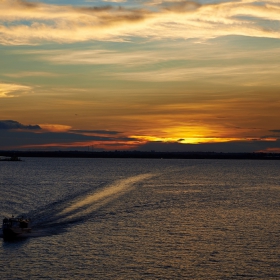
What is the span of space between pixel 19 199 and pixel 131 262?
62.7m

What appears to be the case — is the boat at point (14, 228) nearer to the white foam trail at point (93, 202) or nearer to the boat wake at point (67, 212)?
the boat wake at point (67, 212)

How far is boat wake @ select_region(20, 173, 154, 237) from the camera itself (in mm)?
70562

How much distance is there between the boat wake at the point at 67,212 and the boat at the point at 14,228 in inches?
56.4

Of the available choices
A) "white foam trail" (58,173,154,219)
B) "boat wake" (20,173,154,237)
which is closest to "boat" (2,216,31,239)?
"boat wake" (20,173,154,237)

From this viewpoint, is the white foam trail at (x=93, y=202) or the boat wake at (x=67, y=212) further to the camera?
the white foam trail at (x=93, y=202)

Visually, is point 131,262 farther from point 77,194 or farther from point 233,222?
point 77,194

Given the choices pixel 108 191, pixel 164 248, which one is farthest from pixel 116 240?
pixel 108 191

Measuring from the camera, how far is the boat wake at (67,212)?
7056 cm

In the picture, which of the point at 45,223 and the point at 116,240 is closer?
the point at 116,240

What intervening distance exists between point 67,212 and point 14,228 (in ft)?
77.7

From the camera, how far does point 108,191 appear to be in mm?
124312

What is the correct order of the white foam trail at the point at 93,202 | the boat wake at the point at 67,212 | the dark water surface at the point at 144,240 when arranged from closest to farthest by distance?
the dark water surface at the point at 144,240 → the boat wake at the point at 67,212 → the white foam trail at the point at 93,202

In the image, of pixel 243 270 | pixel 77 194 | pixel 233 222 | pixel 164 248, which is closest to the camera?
pixel 243 270

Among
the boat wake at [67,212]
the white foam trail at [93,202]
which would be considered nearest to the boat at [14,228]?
the boat wake at [67,212]
